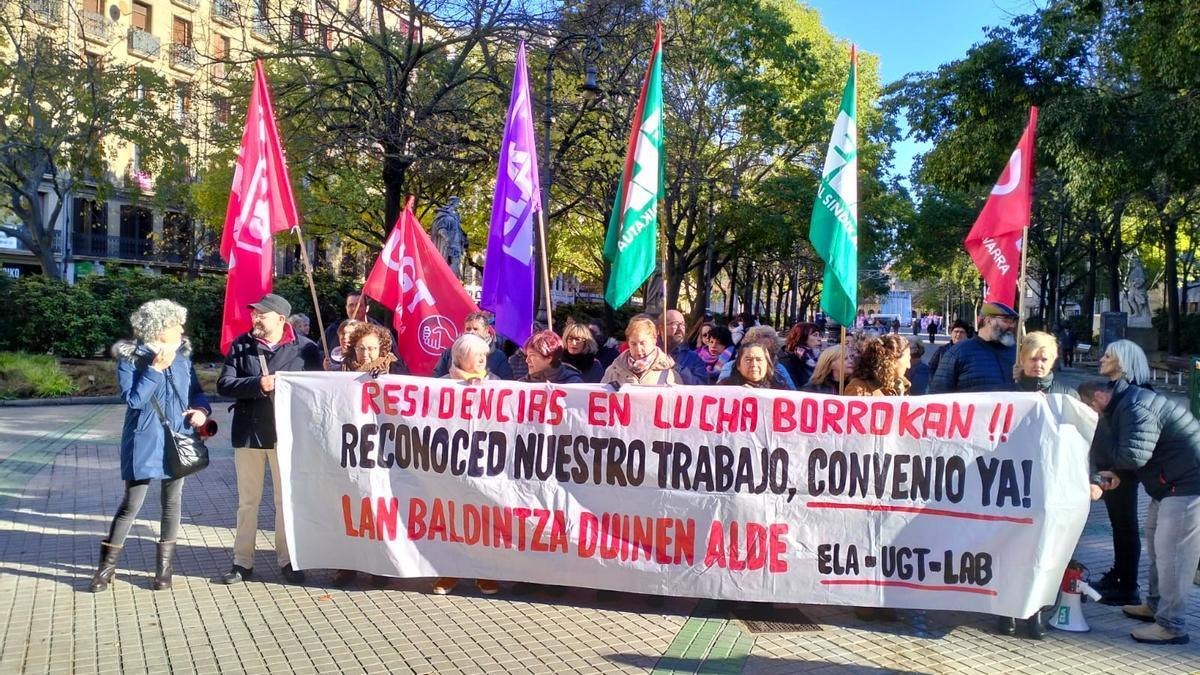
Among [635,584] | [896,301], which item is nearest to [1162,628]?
[635,584]

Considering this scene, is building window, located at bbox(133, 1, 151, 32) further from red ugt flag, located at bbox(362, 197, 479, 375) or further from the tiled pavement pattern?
the tiled pavement pattern

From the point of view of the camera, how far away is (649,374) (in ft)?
18.2

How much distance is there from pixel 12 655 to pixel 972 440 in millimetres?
4776

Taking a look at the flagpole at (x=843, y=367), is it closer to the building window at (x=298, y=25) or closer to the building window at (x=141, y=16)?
the building window at (x=298, y=25)

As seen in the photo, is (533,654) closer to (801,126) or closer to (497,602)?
(497,602)

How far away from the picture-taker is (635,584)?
509 cm

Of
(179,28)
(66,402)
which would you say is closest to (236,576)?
(66,402)

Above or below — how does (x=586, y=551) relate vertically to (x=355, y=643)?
above

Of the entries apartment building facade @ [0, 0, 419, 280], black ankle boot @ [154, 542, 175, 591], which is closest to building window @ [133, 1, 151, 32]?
apartment building facade @ [0, 0, 419, 280]

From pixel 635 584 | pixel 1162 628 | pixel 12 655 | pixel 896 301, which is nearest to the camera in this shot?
pixel 12 655

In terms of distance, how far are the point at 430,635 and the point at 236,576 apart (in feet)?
4.99

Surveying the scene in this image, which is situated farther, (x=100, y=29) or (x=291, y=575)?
(x=100, y=29)

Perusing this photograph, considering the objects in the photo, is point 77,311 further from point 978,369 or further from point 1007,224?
point 1007,224

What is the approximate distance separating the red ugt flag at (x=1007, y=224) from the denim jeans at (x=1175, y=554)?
1774 mm
